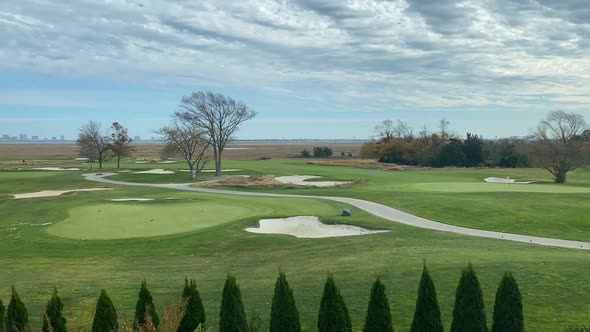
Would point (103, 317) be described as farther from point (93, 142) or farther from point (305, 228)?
point (93, 142)

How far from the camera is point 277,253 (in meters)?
20.3

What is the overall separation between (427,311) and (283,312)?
9.14 ft

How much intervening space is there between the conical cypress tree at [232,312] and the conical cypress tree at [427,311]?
3358mm

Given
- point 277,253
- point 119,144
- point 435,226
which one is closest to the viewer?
point 277,253

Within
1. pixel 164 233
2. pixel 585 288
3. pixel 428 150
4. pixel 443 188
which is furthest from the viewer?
pixel 428 150

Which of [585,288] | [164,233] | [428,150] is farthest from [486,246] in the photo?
[428,150]

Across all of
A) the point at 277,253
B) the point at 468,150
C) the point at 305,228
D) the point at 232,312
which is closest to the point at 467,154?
the point at 468,150

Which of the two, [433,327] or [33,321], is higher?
[433,327]

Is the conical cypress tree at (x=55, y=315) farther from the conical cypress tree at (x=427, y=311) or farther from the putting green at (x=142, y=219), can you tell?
the putting green at (x=142, y=219)

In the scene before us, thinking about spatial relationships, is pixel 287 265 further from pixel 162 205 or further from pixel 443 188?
pixel 443 188

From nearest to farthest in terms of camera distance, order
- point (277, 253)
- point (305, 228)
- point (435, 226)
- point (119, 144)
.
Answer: point (277, 253), point (305, 228), point (435, 226), point (119, 144)

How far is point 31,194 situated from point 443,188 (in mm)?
38374

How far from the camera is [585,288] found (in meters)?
13.2

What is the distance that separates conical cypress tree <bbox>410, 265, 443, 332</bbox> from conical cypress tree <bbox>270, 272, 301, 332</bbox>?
235 cm
